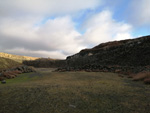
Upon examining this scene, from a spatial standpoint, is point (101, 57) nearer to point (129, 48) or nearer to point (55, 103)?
point (129, 48)

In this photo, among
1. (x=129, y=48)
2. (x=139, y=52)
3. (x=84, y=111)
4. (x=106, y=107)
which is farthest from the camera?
(x=129, y=48)

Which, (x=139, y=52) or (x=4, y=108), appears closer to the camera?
(x=4, y=108)

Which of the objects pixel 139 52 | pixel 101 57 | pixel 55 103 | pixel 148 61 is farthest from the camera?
pixel 101 57

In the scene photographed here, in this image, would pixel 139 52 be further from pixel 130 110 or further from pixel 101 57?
pixel 130 110

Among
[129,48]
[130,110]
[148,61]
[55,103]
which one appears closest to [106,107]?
[130,110]

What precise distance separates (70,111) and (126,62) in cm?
1636

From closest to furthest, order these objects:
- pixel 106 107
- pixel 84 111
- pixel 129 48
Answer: pixel 84 111, pixel 106 107, pixel 129 48

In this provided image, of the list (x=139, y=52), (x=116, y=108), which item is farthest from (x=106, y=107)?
(x=139, y=52)

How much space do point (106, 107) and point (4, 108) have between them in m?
2.88

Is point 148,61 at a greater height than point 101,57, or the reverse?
point 101,57

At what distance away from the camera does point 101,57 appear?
69.6ft

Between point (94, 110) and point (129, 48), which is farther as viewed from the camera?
point (129, 48)

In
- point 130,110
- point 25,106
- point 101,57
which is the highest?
point 101,57

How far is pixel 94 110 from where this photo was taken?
2602mm
